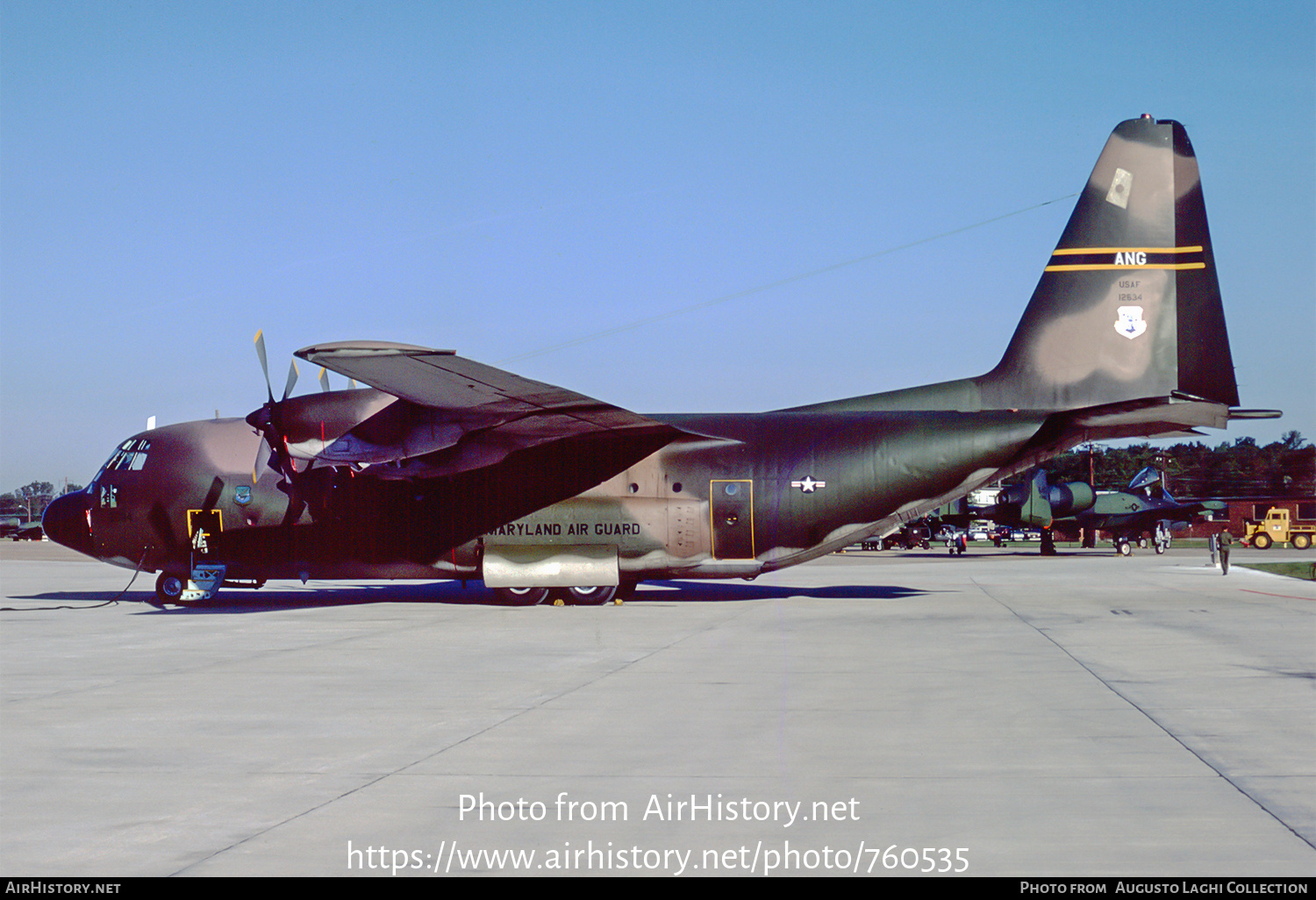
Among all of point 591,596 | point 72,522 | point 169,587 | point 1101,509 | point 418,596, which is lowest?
point 418,596

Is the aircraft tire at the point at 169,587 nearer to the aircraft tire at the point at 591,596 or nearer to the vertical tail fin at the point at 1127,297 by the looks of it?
the aircraft tire at the point at 591,596

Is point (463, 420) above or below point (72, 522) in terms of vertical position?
above

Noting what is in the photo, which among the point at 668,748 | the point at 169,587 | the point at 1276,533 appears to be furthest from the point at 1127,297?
the point at 1276,533

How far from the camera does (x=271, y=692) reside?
440 inches

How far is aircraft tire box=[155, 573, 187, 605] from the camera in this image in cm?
2330

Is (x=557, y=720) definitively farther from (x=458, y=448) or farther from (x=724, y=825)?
(x=458, y=448)

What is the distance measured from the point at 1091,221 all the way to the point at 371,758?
20.1 m

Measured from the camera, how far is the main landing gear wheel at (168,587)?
23297 millimetres

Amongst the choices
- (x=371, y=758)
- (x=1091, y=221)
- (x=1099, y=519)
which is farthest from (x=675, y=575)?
(x=1099, y=519)

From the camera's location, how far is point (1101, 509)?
5288cm

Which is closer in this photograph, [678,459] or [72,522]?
[678,459]

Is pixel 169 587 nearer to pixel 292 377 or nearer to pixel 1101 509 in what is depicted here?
pixel 292 377

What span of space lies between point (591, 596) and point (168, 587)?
9.13 metres

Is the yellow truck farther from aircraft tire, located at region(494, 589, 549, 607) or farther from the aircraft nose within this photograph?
the aircraft nose
